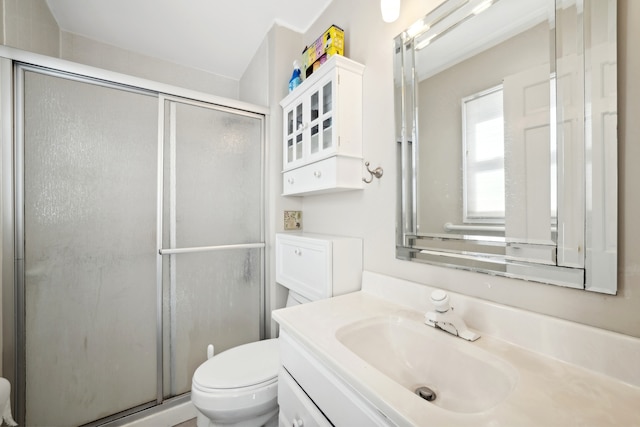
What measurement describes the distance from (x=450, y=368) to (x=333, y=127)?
39.5 inches

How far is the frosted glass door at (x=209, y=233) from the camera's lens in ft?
5.09

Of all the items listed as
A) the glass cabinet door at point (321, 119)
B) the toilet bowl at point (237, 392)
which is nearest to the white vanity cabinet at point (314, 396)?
the toilet bowl at point (237, 392)

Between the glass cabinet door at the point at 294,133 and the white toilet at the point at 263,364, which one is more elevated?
the glass cabinet door at the point at 294,133

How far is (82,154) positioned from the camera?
134 cm

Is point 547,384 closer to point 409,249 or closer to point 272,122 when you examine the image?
point 409,249

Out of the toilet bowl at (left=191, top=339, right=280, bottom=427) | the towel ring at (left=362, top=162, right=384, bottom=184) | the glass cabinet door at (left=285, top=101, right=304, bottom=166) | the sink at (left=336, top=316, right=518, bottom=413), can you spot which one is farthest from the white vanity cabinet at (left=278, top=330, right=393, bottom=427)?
the glass cabinet door at (left=285, top=101, right=304, bottom=166)

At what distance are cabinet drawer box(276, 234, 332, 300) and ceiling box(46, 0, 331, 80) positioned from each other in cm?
139

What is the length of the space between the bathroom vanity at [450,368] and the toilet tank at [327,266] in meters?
0.19

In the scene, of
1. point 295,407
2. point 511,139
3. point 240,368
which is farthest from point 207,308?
point 511,139

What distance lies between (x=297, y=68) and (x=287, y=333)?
1439 millimetres

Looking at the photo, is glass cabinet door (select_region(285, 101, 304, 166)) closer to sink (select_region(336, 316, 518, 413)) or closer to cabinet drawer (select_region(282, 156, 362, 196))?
cabinet drawer (select_region(282, 156, 362, 196))

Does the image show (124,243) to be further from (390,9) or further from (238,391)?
(390,9)

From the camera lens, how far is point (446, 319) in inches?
31.2

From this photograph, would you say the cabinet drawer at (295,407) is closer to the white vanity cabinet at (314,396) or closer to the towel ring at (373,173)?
the white vanity cabinet at (314,396)
